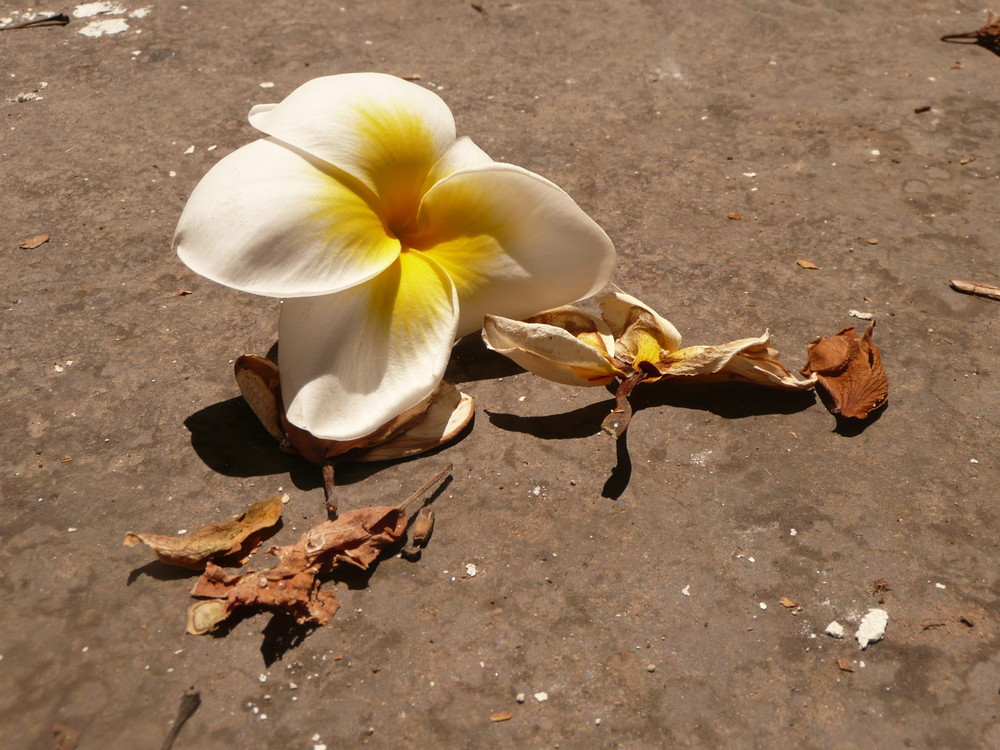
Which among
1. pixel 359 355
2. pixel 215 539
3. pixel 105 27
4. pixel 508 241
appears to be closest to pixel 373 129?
pixel 508 241

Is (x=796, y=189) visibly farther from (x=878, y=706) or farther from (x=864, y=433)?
(x=878, y=706)

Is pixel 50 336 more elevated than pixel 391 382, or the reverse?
pixel 391 382

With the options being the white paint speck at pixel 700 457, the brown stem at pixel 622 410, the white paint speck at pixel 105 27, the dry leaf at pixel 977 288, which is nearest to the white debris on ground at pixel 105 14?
the white paint speck at pixel 105 27

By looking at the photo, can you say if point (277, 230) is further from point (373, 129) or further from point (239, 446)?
point (239, 446)

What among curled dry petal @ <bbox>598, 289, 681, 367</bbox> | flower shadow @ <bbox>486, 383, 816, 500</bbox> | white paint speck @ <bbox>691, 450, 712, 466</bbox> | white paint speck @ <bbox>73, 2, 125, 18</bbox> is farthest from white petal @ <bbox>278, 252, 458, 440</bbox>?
white paint speck @ <bbox>73, 2, 125, 18</bbox>

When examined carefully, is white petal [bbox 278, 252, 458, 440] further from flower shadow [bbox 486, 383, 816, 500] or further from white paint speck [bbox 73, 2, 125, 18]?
white paint speck [bbox 73, 2, 125, 18]

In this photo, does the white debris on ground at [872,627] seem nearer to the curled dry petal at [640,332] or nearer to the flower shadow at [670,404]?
the flower shadow at [670,404]

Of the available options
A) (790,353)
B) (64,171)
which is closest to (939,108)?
(790,353)
